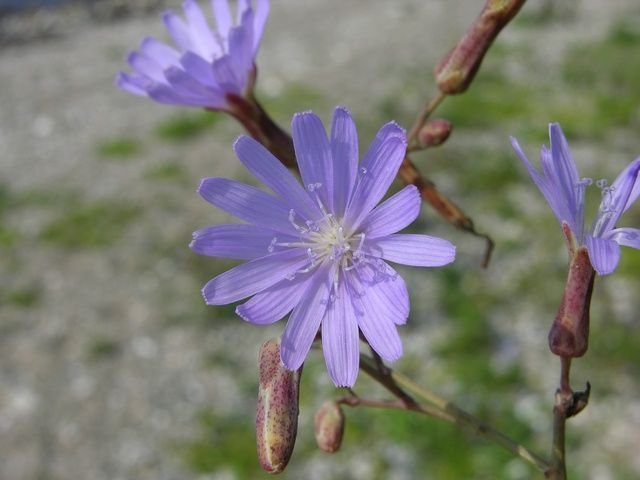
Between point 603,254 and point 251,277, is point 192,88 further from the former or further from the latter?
point 603,254

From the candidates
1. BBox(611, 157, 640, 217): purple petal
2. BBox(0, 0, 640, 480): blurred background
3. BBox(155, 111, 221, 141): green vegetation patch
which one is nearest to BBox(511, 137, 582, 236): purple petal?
BBox(611, 157, 640, 217): purple petal

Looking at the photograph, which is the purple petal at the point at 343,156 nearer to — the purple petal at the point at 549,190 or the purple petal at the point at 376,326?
the purple petal at the point at 376,326

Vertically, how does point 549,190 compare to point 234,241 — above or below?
above

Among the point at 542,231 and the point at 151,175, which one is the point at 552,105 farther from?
the point at 151,175

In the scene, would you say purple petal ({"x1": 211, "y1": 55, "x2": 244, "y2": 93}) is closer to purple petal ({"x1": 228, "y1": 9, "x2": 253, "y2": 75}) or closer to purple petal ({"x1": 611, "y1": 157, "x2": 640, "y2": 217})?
purple petal ({"x1": 228, "y1": 9, "x2": 253, "y2": 75})

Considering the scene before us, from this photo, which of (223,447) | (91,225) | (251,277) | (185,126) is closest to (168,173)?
(91,225)

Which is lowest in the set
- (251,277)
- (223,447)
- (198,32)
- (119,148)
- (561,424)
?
(119,148)
